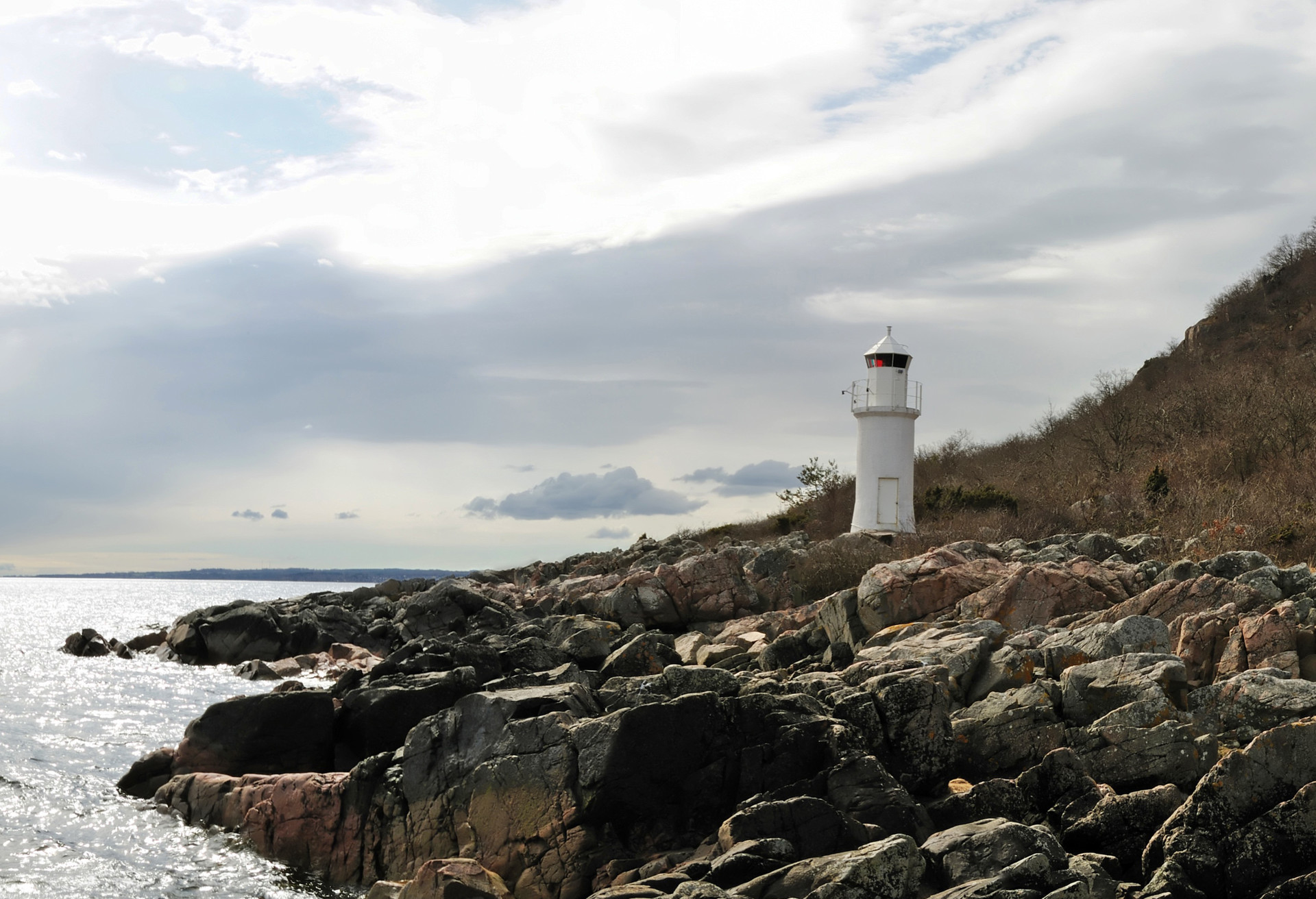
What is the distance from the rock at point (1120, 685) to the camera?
10.9 m

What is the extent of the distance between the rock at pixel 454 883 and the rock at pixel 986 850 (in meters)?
4.64

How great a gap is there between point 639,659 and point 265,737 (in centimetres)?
632

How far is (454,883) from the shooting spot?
10086 millimetres

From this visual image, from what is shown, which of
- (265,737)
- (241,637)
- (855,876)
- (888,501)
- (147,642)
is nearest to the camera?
(855,876)

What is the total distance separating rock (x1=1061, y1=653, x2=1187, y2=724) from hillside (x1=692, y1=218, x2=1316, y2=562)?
10993 millimetres

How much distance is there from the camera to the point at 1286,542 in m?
21.0

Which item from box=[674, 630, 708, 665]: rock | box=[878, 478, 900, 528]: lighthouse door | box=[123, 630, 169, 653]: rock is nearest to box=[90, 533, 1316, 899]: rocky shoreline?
box=[674, 630, 708, 665]: rock

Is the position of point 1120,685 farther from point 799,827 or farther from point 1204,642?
point 799,827

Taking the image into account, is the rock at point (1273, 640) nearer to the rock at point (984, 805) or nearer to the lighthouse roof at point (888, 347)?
the rock at point (984, 805)

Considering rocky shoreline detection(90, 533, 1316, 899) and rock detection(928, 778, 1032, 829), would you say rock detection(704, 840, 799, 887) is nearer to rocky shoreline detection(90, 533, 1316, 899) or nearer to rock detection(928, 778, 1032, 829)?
rocky shoreline detection(90, 533, 1316, 899)

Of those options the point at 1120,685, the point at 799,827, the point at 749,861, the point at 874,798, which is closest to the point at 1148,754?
the point at 1120,685

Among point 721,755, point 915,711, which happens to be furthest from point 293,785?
point 915,711

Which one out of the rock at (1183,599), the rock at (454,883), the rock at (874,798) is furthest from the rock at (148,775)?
the rock at (1183,599)

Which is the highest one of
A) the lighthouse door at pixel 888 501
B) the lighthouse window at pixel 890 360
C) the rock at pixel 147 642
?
the lighthouse window at pixel 890 360
